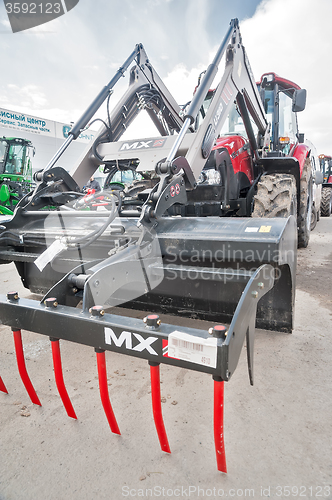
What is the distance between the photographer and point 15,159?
12320 mm

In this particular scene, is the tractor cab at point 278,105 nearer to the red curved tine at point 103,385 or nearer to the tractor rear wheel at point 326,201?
the red curved tine at point 103,385

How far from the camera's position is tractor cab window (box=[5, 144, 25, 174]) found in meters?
12.2

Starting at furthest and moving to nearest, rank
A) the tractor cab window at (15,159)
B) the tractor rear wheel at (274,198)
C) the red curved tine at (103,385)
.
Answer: the tractor cab window at (15,159) < the tractor rear wheel at (274,198) < the red curved tine at (103,385)

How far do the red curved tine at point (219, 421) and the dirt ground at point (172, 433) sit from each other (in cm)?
8

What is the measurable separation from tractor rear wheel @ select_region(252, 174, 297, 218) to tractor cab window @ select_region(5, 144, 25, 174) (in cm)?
1134

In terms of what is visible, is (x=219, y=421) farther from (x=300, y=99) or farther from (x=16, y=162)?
(x=16, y=162)

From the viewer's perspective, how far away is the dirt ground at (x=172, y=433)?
4.00ft

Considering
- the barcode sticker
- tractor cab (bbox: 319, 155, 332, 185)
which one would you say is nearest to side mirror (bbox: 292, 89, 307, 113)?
the barcode sticker

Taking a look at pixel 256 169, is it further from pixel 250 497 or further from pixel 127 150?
pixel 250 497

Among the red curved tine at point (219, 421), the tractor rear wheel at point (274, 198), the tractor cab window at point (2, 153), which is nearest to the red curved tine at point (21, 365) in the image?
the red curved tine at point (219, 421)

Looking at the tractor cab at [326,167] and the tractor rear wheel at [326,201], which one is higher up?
the tractor cab at [326,167]

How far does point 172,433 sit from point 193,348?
67 centimetres

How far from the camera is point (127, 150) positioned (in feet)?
9.71

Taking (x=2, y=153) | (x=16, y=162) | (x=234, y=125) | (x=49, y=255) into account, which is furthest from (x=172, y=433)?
(x=2, y=153)
